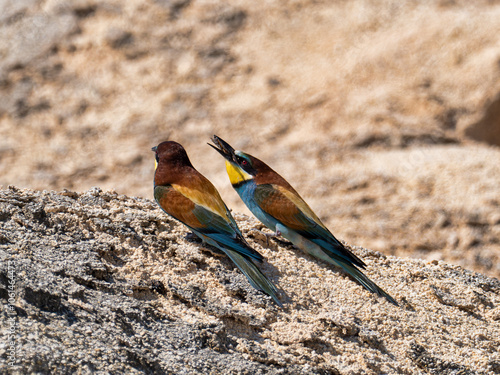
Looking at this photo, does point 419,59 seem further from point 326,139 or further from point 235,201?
point 235,201

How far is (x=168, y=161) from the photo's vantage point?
362 centimetres

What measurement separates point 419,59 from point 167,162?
5793 millimetres

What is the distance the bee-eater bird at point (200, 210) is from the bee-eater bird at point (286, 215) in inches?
9.2

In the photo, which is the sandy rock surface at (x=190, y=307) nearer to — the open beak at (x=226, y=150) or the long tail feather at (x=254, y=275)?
the long tail feather at (x=254, y=275)

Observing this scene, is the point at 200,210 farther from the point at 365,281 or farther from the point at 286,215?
the point at 365,281

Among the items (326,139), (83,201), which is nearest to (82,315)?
(83,201)

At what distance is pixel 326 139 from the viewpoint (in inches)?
328

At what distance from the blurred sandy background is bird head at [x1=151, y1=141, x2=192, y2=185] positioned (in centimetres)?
400

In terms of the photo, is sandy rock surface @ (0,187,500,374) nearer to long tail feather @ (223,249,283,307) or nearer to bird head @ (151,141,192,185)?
long tail feather @ (223,249,283,307)

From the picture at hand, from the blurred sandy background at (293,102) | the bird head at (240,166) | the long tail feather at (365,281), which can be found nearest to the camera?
the long tail feather at (365,281)

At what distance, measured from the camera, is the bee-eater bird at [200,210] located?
324cm

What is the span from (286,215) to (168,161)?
0.62 metres

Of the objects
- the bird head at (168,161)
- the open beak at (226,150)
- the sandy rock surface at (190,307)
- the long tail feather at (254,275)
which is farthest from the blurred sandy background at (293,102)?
the long tail feather at (254,275)

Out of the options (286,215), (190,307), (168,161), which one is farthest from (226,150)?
(190,307)
